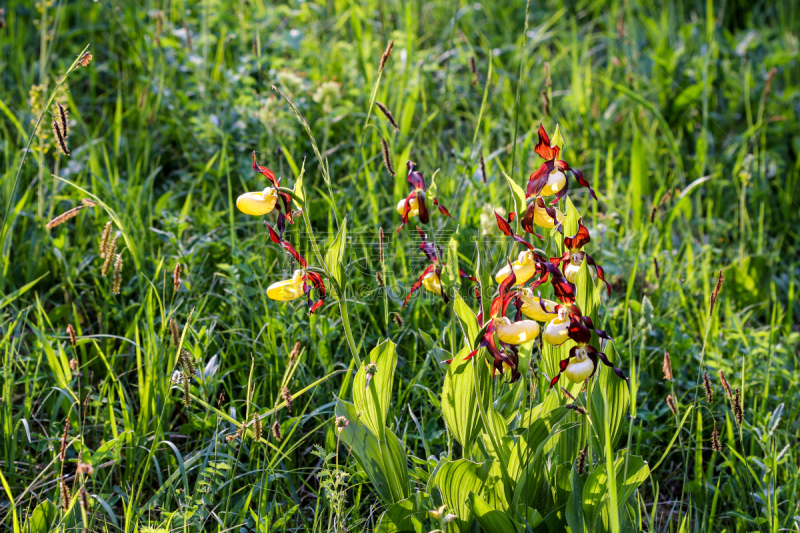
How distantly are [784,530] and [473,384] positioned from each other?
93 centimetres

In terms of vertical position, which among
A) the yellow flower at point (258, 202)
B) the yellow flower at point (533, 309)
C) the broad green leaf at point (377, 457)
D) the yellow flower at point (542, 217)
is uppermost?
the yellow flower at point (258, 202)

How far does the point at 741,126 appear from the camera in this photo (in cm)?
338

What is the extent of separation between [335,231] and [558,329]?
1211 millimetres

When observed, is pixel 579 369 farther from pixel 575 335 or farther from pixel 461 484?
pixel 461 484

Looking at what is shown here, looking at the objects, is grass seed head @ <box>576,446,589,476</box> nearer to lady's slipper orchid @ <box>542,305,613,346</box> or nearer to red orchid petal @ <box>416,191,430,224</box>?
lady's slipper orchid @ <box>542,305,613,346</box>

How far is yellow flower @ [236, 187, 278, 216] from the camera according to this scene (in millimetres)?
→ 1254

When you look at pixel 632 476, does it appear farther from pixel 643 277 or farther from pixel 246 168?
pixel 246 168

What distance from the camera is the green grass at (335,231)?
1607mm

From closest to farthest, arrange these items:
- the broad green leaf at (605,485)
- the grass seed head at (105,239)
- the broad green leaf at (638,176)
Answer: the broad green leaf at (605,485) < the grass seed head at (105,239) < the broad green leaf at (638,176)

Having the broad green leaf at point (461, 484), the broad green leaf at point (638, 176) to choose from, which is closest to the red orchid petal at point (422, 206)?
the broad green leaf at point (461, 484)

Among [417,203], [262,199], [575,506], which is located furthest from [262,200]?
[575,506]

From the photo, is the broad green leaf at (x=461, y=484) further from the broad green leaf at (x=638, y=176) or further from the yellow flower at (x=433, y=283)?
the broad green leaf at (x=638, y=176)

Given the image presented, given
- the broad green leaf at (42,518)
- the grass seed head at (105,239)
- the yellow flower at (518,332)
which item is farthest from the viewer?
the grass seed head at (105,239)

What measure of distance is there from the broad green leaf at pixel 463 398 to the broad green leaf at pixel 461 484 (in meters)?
0.09
